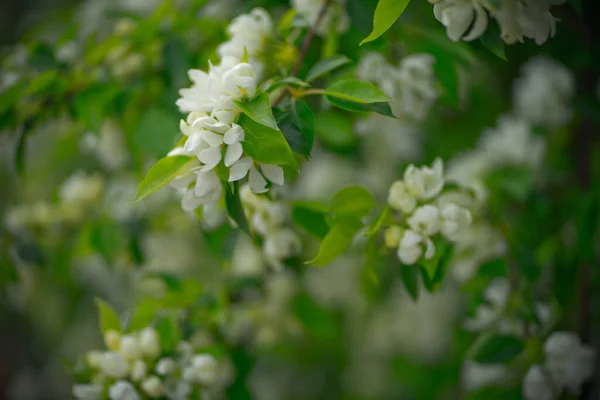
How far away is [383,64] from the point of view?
806mm

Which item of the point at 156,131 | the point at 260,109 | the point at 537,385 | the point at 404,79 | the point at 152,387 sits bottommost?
the point at 537,385

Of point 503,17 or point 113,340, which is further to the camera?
point 113,340

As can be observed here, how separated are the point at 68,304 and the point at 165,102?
1282 mm

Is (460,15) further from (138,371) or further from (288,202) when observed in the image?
(138,371)

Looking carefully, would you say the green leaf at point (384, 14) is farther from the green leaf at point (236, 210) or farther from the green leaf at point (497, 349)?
the green leaf at point (497, 349)

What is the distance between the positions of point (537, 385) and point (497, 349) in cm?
9

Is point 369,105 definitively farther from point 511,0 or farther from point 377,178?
point 377,178

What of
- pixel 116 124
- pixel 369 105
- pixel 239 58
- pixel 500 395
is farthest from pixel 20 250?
pixel 500 395

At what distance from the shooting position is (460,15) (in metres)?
0.61

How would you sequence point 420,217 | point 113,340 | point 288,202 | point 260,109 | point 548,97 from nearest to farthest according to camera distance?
point 260,109, point 420,217, point 113,340, point 288,202, point 548,97

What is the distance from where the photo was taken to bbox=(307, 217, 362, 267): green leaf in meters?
0.59

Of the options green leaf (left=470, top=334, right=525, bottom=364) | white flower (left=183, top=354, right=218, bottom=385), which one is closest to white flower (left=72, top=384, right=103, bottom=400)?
white flower (left=183, top=354, right=218, bottom=385)

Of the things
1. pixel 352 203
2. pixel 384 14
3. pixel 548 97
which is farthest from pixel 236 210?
pixel 548 97

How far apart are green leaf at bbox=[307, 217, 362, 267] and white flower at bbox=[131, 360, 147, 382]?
0.94 feet
